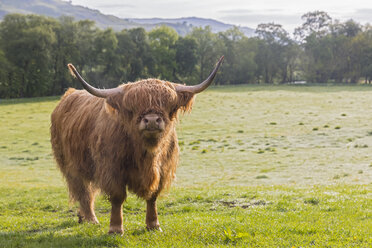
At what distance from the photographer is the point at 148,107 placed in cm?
534

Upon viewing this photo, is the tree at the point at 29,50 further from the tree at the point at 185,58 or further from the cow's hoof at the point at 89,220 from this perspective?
the cow's hoof at the point at 89,220

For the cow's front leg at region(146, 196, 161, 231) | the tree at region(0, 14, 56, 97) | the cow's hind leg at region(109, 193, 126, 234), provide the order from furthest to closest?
the tree at region(0, 14, 56, 97) < the cow's front leg at region(146, 196, 161, 231) < the cow's hind leg at region(109, 193, 126, 234)

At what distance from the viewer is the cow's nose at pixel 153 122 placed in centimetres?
519

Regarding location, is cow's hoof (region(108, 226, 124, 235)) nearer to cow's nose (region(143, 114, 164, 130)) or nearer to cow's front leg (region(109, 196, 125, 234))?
cow's front leg (region(109, 196, 125, 234))

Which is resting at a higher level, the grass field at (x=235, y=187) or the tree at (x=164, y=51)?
the tree at (x=164, y=51)

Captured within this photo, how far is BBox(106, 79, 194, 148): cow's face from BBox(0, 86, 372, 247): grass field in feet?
3.50

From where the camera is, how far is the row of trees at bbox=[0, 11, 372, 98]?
179 ft

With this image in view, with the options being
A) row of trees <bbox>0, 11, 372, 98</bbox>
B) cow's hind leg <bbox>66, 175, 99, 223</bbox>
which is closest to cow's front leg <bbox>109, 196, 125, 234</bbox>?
cow's hind leg <bbox>66, 175, 99, 223</bbox>

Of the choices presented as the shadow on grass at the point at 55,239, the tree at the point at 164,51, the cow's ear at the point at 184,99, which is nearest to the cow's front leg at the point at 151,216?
the shadow on grass at the point at 55,239

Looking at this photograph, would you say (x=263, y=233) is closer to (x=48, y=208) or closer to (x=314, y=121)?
(x=48, y=208)

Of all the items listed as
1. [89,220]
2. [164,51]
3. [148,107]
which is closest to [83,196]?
[89,220]

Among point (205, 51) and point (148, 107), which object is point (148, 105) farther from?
point (205, 51)

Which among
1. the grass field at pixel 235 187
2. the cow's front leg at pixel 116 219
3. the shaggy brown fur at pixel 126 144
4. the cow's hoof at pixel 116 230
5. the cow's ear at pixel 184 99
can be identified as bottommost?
the grass field at pixel 235 187

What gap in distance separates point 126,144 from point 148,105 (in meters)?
0.77
